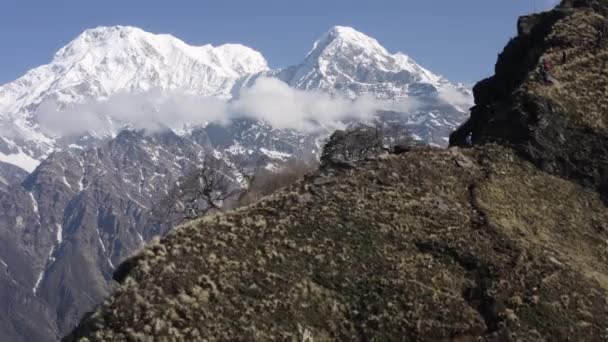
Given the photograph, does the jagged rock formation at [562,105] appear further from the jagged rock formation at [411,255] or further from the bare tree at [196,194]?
the bare tree at [196,194]

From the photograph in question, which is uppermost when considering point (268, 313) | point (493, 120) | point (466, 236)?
point (493, 120)

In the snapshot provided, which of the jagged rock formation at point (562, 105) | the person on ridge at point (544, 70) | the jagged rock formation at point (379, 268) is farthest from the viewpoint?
the person on ridge at point (544, 70)

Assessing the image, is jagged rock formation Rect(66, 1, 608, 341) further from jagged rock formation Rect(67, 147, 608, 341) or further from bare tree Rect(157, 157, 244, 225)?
bare tree Rect(157, 157, 244, 225)

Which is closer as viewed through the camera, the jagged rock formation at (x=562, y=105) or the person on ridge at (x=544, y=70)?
the jagged rock formation at (x=562, y=105)

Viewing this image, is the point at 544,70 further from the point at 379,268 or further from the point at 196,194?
the point at 196,194

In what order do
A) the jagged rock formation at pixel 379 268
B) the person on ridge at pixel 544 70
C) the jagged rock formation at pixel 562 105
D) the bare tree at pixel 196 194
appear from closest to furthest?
the jagged rock formation at pixel 379 268
the jagged rock formation at pixel 562 105
the person on ridge at pixel 544 70
the bare tree at pixel 196 194

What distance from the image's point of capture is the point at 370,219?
1486 inches

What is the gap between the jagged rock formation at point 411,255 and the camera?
31.5m

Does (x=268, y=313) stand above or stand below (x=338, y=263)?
below

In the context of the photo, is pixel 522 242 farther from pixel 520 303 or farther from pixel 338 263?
pixel 338 263

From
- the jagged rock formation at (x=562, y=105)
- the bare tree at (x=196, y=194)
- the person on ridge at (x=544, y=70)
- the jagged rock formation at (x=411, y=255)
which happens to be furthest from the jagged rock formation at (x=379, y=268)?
the bare tree at (x=196, y=194)

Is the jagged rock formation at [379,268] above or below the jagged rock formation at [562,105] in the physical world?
below

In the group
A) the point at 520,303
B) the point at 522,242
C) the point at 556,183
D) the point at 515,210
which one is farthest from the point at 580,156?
the point at 520,303

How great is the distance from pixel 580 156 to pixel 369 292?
62.1 feet
